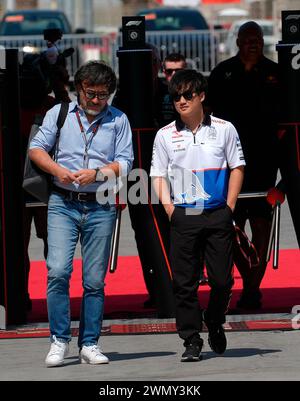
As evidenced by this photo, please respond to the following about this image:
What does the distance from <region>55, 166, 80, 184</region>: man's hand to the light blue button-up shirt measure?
0.39 ft

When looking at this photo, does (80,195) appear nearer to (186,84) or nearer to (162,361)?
(186,84)

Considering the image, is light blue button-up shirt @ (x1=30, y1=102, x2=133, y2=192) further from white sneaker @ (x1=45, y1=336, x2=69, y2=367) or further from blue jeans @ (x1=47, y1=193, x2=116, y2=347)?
white sneaker @ (x1=45, y1=336, x2=69, y2=367)

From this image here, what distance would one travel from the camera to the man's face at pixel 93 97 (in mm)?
7969

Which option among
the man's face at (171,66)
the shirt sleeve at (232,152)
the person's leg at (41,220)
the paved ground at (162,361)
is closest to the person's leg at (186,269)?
the paved ground at (162,361)

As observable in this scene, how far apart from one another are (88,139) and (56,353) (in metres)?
1.27

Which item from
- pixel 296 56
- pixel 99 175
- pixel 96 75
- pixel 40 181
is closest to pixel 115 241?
pixel 40 181

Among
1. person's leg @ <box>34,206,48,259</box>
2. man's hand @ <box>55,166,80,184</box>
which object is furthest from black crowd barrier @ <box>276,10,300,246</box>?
man's hand @ <box>55,166,80,184</box>

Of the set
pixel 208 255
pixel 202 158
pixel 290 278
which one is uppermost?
pixel 202 158

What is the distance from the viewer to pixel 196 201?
804cm

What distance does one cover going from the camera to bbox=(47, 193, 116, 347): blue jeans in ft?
26.1

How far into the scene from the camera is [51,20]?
1240 inches
